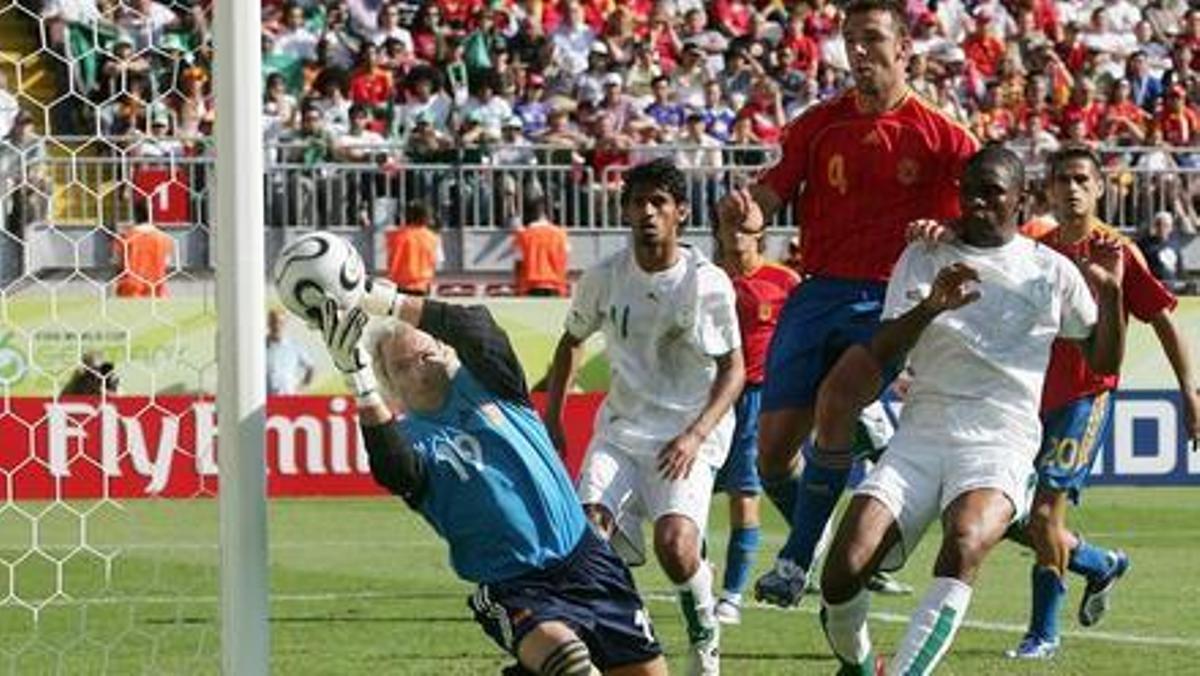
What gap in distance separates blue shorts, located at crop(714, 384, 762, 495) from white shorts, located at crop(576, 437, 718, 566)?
8.10ft

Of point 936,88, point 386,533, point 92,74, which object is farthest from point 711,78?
point 92,74

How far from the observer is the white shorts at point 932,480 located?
32.4ft

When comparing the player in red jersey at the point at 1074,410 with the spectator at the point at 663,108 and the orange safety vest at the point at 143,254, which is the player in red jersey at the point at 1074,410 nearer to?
the orange safety vest at the point at 143,254

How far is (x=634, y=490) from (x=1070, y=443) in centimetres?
227

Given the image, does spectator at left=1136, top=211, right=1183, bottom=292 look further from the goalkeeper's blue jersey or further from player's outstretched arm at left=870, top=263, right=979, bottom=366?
the goalkeeper's blue jersey

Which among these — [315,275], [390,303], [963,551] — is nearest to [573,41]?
[963,551]

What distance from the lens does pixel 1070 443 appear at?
42.4 ft

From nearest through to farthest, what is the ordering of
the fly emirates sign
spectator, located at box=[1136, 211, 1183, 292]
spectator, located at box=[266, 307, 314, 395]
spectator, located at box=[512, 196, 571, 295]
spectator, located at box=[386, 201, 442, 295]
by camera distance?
the fly emirates sign → spectator, located at box=[266, 307, 314, 395] → spectator, located at box=[386, 201, 442, 295] → spectator, located at box=[512, 196, 571, 295] → spectator, located at box=[1136, 211, 1183, 292]

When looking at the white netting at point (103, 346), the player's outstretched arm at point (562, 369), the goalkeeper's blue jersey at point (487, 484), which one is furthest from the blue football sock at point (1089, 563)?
the goalkeeper's blue jersey at point (487, 484)

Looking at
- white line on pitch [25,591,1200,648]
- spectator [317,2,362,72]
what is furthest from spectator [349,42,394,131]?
white line on pitch [25,591,1200,648]

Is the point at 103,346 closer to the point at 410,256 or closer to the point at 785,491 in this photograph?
the point at 785,491

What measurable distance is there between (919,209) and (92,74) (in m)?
3.38

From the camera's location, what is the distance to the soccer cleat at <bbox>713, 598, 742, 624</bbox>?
551 inches

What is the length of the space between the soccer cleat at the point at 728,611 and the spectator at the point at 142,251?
12.1 ft
